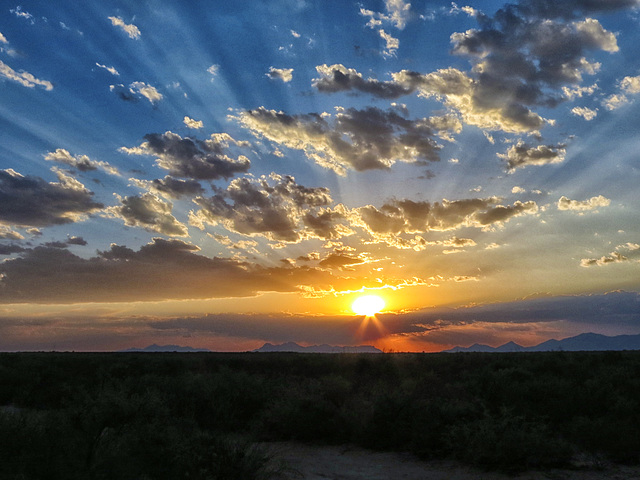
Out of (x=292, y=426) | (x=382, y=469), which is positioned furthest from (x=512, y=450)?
(x=292, y=426)

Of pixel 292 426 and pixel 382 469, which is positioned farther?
pixel 292 426

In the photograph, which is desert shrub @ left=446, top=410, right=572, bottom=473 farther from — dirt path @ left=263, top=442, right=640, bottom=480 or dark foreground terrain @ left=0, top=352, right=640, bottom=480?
dirt path @ left=263, top=442, right=640, bottom=480

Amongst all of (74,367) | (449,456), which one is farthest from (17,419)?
(74,367)

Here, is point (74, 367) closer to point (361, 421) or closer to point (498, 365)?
point (361, 421)

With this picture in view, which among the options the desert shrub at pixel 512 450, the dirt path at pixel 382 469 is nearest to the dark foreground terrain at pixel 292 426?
the desert shrub at pixel 512 450

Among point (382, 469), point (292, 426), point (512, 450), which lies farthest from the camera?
point (292, 426)

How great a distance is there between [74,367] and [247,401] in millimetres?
24646

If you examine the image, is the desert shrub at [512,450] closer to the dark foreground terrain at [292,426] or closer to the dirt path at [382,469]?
the dark foreground terrain at [292,426]

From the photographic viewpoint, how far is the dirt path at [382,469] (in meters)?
11.0

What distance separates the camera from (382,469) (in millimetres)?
12180

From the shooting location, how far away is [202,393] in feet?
59.3

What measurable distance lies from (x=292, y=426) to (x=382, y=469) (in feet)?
13.7

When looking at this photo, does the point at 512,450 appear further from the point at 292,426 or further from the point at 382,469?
the point at 292,426

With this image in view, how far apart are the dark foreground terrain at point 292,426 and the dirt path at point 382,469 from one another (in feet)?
1.31
